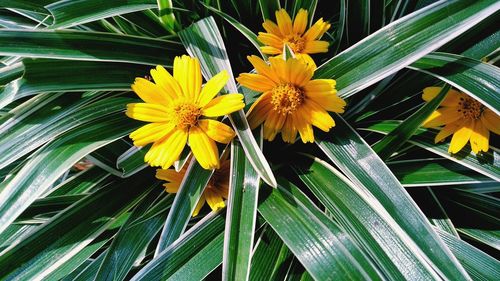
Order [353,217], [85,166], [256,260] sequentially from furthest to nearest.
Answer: [85,166]
[256,260]
[353,217]

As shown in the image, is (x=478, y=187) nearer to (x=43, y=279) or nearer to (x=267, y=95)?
(x=267, y=95)

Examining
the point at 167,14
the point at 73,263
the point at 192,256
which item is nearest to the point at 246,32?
the point at 167,14

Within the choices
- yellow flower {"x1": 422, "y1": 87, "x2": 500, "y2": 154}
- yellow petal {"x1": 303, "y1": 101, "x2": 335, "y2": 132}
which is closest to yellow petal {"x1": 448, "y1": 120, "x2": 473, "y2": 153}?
yellow flower {"x1": 422, "y1": 87, "x2": 500, "y2": 154}

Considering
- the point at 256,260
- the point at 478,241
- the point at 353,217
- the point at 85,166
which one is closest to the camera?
the point at 353,217

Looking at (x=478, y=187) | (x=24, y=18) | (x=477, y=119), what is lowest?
(x=478, y=187)

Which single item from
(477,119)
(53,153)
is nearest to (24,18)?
(53,153)

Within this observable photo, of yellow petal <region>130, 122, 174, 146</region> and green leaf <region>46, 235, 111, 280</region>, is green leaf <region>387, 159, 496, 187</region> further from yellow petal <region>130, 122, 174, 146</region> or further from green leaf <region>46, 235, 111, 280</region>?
green leaf <region>46, 235, 111, 280</region>

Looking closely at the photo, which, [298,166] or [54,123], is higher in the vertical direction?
[54,123]
